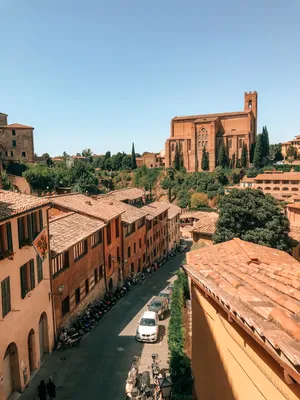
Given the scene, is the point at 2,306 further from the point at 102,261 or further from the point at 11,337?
the point at 102,261

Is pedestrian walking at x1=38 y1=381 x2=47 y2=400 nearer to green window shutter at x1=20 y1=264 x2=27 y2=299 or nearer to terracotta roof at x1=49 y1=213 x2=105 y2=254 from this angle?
green window shutter at x1=20 y1=264 x2=27 y2=299

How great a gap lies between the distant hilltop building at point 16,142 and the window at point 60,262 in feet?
233

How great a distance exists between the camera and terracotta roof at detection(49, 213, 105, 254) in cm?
2031

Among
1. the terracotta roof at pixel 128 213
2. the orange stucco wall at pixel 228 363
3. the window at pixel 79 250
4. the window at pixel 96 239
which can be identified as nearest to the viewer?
the orange stucco wall at pixel 228 363

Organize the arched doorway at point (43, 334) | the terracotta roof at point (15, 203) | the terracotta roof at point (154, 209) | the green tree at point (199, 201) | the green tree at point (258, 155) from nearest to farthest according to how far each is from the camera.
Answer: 1. the terracotta roof at point (15, 203)
2. the arched doorway at point (43, 334)
3. the terracotta roof at point (154, 209)
4. the green tree at point (199, 201)
5. the green tree at point (258, 155)

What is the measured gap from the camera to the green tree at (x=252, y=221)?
27391mm

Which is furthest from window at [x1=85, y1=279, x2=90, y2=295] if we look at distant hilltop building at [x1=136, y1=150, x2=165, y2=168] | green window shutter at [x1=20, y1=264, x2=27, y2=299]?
distant hilltop building at [x1=136, y1=150, x2=165, y2=168]

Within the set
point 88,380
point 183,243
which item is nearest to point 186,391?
point 88,380

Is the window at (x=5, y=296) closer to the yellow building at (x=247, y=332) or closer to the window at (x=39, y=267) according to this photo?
the window at (x=39, y=267)

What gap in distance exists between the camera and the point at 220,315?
26.6ft

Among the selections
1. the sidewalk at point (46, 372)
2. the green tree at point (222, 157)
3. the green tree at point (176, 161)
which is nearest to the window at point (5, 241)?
the sidewalk at point (46, 372)

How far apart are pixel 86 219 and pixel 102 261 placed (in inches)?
160

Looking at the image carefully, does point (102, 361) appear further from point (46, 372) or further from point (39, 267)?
point (39, 267)

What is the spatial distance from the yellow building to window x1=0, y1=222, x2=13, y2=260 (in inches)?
301
